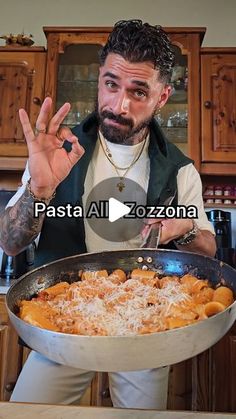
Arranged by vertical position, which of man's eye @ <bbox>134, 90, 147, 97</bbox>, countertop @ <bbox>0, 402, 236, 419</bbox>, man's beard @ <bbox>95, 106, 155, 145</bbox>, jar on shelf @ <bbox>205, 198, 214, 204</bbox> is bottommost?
countertop @ <bbox>0, 402, 236, 419</bbox>

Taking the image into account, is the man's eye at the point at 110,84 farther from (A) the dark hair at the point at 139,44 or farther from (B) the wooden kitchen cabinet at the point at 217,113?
(B) the wooden kitchen cabinet at the point at 217,113

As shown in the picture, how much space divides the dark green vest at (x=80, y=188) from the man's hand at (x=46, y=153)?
3cm

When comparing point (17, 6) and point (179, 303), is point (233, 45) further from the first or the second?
point (179, 303)

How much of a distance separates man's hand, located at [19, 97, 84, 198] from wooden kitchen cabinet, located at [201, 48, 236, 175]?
76 cm

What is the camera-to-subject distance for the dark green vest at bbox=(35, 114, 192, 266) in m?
0.80

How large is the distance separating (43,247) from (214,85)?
948 millimetres

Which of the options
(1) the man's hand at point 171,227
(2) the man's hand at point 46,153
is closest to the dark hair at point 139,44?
(2) the man's hand at point 46,153

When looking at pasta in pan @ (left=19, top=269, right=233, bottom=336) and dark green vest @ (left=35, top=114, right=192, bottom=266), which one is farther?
dark green vest @ (left=35, top=114, right=192, bottom=266)

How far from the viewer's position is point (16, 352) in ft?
3.70

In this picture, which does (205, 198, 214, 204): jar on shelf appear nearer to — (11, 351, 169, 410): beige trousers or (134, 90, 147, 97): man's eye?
(134, 90, 147, 97): man's eye

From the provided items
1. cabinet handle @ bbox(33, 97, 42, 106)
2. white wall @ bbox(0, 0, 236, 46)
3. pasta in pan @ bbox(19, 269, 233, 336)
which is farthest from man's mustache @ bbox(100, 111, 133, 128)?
white wall @ bbox(0, 0, 236, 46)

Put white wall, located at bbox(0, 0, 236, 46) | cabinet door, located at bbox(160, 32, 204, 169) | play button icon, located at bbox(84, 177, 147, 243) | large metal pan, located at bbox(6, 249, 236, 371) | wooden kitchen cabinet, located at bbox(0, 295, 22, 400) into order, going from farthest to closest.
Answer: white wall, located at bbox(0, 0, 236, 46) → cabinet door, located at bbox(160, 32, 204, 169) → wooden kitchen cabinet, located at bbox(0, 295, 22, 400) → play button icon, located at bbox(84, 177, 147, 243) → large metal pan, located at bbox(6, 249, 236, 371)

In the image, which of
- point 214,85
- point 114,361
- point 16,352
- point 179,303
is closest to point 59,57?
point 214,85

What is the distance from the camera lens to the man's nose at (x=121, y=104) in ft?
2.84
